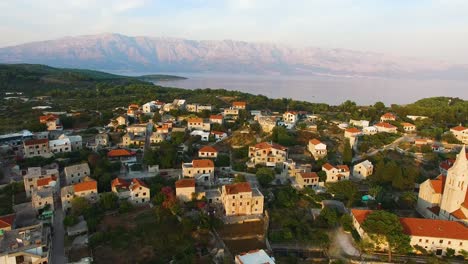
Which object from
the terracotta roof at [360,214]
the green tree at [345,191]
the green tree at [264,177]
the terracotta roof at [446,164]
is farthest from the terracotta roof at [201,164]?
the terracotta roof at [446,164]

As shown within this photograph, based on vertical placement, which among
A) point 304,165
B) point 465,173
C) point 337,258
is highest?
point 465,173

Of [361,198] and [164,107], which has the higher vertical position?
[164,107]

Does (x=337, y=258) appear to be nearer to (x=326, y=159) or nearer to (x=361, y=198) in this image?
(x=361, y=198)

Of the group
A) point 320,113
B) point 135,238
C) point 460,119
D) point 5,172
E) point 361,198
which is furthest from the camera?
point 320,113

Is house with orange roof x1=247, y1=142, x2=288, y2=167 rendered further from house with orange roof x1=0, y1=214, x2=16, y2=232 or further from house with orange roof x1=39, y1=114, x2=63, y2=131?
house with orange roof x1=39, y1=114, x2=63, y2=131

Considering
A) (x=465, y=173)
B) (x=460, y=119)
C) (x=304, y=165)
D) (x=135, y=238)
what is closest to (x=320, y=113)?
(x=460, y=119)

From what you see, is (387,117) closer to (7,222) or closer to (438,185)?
(438,185)

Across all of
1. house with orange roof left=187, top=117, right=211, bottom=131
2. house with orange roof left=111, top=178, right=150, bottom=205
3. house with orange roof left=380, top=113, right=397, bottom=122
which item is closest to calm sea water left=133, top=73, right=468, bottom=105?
house with orange roof left=380, top=113, right=397, bottom=122
